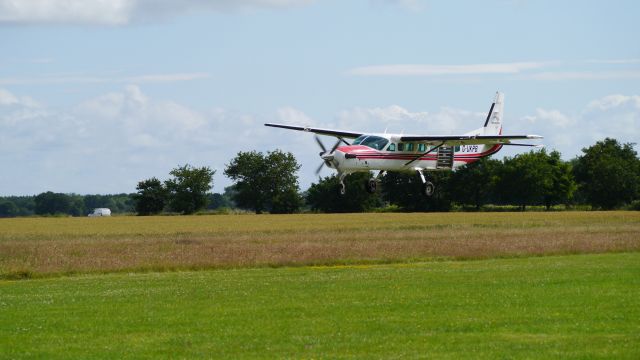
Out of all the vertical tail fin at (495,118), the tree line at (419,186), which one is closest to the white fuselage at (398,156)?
the vertical tail fin at (495,118)

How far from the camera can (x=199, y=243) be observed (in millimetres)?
53500

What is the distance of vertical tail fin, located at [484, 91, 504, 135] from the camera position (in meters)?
73.0

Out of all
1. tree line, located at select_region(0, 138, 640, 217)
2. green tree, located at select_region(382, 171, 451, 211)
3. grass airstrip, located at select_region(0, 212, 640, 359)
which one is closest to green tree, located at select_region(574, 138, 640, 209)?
tree line, located at select_region(0, 138, 640, 217)

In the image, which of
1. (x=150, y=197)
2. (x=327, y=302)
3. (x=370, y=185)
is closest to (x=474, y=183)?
(x=150, y=197)

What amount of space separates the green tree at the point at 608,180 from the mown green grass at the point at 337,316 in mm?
106836

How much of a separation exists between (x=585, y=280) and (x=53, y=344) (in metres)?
14.7

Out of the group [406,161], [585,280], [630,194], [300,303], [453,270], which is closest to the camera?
[300,303]

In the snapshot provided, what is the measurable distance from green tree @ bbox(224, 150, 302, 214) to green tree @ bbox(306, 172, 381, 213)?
5447 millimetres

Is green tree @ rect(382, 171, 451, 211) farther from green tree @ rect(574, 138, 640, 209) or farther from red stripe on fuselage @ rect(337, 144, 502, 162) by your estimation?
red stripe on fuselage @ rect(337, 144, 502, 162)

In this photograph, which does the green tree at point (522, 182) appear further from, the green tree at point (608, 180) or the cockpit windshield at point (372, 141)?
the cockpit windshield at point (372, 141)

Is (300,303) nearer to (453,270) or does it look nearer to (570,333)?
(570,333)

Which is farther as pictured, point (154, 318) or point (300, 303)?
point (300, 303)

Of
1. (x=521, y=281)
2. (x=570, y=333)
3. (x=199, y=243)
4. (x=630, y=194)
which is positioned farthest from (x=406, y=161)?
(x=630, y=194)

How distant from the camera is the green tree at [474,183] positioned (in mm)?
124938
